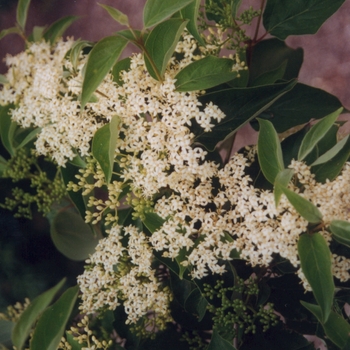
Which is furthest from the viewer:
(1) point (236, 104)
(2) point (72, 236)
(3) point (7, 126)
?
(2) point (72, 236)

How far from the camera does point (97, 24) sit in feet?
3.31

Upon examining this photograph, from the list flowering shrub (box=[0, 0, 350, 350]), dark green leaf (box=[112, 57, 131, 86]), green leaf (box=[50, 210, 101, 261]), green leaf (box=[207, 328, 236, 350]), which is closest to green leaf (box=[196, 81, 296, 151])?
flowering shrub (box=[0, 0, 350, 350])

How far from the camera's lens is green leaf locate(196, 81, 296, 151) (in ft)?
1.87

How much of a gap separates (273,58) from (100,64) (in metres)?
0.33

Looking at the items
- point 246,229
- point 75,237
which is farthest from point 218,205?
point 75,237

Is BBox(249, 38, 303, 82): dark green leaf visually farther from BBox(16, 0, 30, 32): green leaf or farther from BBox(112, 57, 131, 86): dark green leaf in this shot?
BBox(16, 0, 30, 32): green leaf

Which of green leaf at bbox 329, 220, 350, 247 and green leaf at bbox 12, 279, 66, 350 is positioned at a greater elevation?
green leaf at bbox 329, 220, 350, 247

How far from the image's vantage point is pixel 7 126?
724mm

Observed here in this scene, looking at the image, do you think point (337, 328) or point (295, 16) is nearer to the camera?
point (337, 328)

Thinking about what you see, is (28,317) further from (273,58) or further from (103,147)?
(273,58)

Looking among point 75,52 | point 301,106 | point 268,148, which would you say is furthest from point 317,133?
point 75,52

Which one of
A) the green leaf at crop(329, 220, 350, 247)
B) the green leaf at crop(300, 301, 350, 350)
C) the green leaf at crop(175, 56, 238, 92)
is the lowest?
the green leaf at crop(300, 301, 350, 350)

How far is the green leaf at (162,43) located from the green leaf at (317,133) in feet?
0.57

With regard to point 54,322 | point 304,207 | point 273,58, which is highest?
point 273,58
